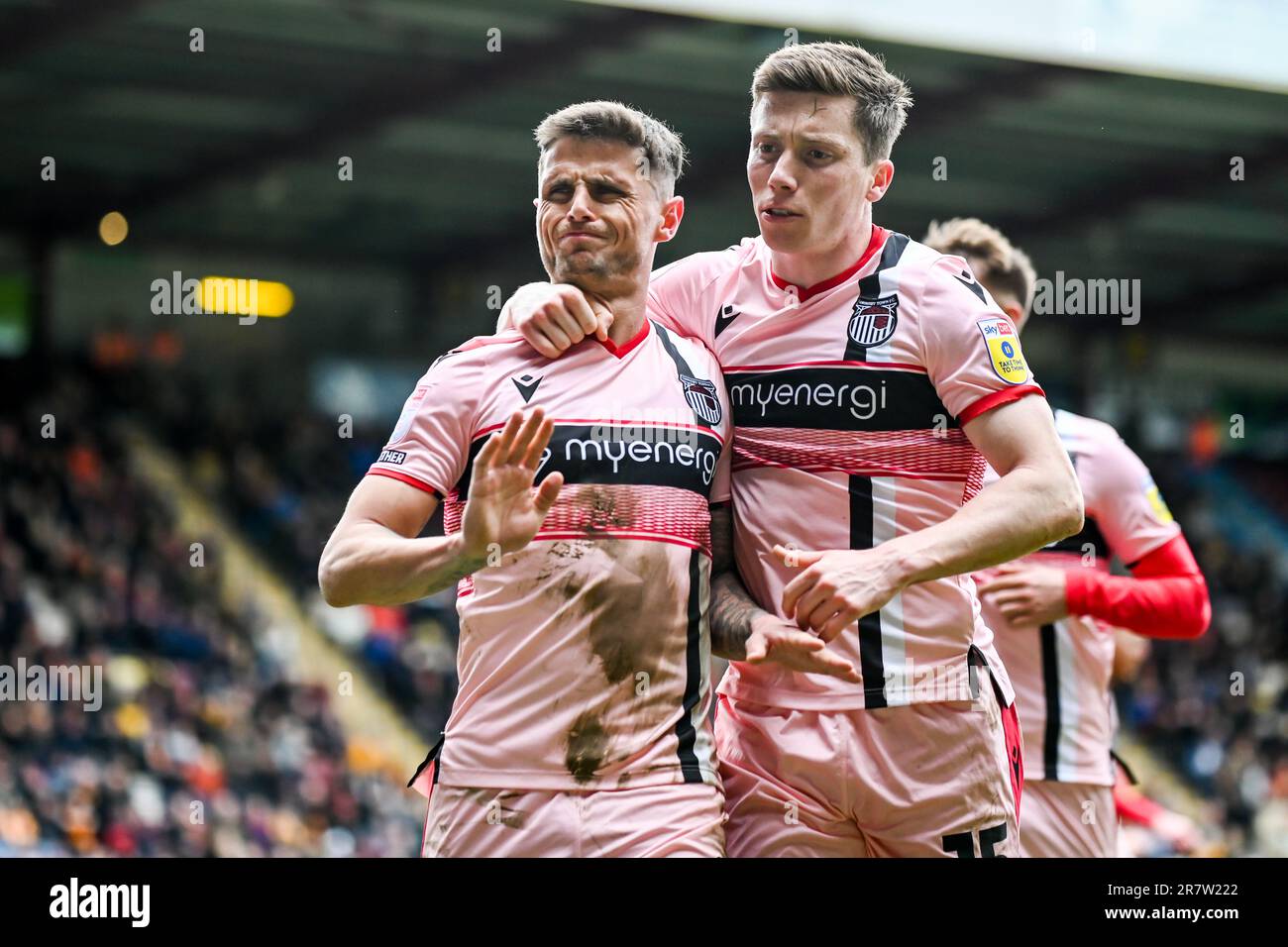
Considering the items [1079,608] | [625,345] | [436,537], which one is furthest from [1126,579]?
[436,537]

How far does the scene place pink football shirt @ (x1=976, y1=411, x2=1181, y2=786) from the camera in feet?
15.6

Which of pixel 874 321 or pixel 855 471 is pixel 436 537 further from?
pixel 874 321

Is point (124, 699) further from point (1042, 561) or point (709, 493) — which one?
point (709, 493)

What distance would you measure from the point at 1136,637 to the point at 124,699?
1021cm

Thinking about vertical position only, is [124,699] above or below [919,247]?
below

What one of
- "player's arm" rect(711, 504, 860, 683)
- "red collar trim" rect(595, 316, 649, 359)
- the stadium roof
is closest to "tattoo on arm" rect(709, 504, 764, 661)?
"player's arm" rect(711, 504, 860, 683)

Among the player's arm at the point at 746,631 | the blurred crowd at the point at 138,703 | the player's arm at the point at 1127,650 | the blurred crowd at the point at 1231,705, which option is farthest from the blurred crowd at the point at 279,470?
the player's arm at the point at 746,631

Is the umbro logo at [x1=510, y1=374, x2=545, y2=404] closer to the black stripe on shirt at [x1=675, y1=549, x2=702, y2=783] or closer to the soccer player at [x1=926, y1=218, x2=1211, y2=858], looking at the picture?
the black stripe on shirt at [x1=675, y1=549, x2=702, y2=783]

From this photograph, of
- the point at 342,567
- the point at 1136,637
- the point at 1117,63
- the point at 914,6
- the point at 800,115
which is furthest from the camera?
the point at 1117,63

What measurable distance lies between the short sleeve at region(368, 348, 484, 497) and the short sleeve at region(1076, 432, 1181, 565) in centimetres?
224

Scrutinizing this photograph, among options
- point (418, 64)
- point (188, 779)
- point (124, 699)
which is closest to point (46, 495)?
point (124, 699)

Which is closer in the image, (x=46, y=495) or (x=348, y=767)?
(x=348, y=767)

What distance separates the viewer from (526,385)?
3248 millimetres
